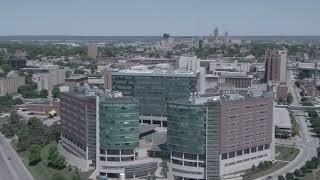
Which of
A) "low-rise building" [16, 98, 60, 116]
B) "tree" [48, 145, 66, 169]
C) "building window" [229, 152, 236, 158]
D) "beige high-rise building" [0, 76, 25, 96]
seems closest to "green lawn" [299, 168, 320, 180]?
"building window" [229, 152, 236, 158]

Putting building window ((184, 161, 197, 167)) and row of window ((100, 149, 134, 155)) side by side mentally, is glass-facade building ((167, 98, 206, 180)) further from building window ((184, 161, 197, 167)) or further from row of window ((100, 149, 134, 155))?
row of window ((100, 149, 134, 155))

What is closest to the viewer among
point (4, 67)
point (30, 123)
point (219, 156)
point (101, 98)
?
point (219, 156)

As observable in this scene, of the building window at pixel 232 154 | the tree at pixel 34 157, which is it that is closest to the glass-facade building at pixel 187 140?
the building window at pixel 232 154

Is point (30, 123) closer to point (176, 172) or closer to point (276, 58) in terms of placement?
point (176, 172)

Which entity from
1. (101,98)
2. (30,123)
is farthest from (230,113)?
(30,123)

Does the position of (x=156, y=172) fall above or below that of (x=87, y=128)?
below
